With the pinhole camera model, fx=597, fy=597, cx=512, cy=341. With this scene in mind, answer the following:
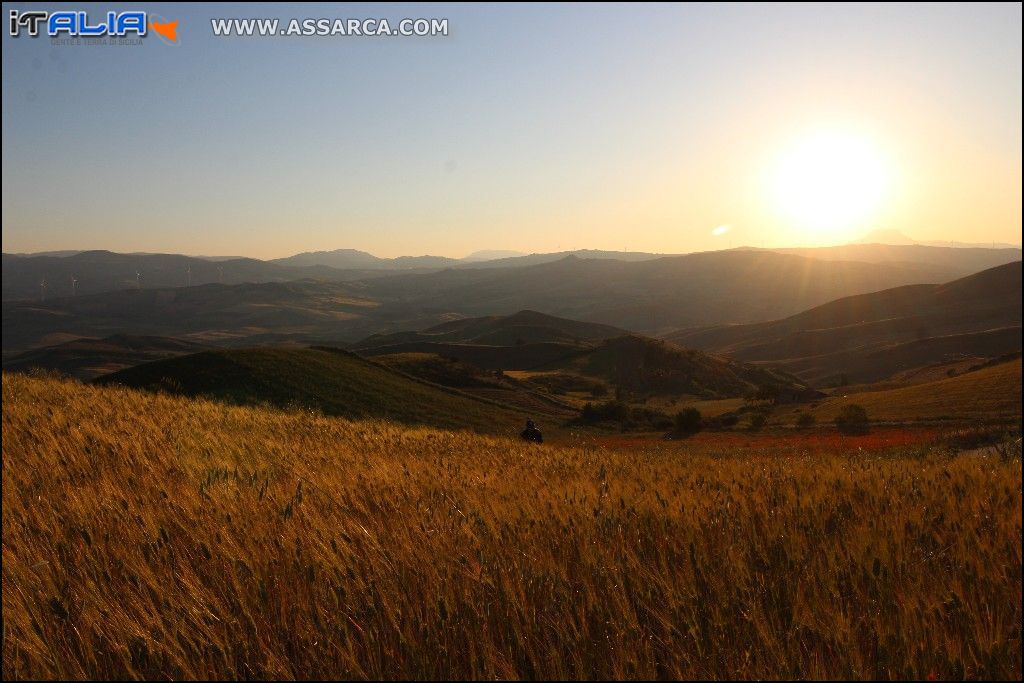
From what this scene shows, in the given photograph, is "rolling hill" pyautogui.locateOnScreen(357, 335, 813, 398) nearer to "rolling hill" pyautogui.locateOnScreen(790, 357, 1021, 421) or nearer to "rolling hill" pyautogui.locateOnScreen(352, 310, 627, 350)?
"rolling hill" pyautogui.locateOnScreen(790, 357, 1021, 421)

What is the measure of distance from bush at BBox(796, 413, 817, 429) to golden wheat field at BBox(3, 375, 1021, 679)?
38.1 metres

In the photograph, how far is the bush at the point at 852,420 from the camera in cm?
3558

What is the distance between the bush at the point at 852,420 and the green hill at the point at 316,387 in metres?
20.6

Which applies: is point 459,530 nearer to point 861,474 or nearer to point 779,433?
point 861,474

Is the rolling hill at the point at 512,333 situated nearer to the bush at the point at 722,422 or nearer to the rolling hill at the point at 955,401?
the bush at the point at 722,422

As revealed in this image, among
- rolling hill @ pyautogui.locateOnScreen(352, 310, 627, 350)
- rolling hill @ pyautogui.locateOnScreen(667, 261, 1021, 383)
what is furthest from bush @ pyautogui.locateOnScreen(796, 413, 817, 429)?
rolling hill @ pyautogui.locateOnScreen(352, 310, 627, 350)

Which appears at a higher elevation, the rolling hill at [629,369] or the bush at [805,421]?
the bush at [805,421]

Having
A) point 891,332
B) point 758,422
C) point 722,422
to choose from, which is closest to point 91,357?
point 722,422

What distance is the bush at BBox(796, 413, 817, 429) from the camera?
39.2 meters

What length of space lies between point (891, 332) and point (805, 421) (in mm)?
105743

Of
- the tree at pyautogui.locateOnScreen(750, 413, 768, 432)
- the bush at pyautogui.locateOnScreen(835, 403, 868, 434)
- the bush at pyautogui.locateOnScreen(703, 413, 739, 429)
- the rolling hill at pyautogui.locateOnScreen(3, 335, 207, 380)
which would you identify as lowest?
the rolling hill at pyautogui.locateOnScreen(3, 335, 207, 380)

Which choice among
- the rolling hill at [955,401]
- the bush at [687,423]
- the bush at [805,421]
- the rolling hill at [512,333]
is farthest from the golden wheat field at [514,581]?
the rolling hill at [512,333]

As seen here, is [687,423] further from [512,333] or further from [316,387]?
[512,333]

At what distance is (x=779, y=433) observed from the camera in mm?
37375
